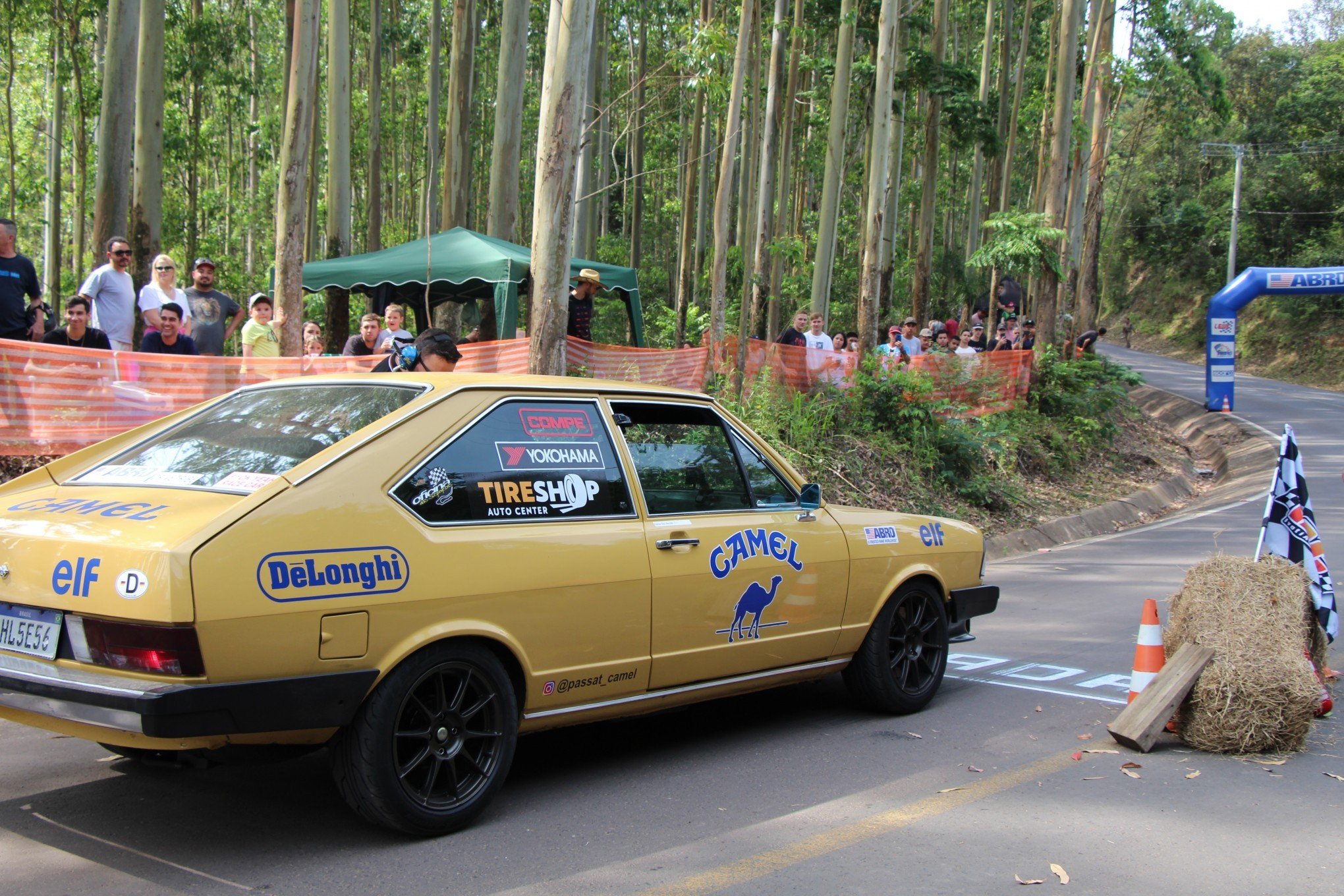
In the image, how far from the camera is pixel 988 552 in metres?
12.9

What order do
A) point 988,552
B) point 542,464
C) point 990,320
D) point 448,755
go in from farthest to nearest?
point 990,320, point 988,552, point 542,464, point 448,755

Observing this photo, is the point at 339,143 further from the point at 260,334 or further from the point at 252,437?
the point at 252,437

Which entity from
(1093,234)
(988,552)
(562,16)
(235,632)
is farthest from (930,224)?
(235,632)

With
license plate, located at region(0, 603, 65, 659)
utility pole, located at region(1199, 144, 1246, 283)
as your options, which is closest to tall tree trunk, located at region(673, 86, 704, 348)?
license plate, located at region(0, 603, 65, 659)

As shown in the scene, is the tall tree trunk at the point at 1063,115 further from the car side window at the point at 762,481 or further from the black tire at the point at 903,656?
the car side window at the point at 762,481

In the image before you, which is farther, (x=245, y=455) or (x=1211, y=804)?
(x=1211, y=804)

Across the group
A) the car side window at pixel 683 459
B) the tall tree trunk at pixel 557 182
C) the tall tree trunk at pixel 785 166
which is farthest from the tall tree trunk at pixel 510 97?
the car side window at pixel 683 459

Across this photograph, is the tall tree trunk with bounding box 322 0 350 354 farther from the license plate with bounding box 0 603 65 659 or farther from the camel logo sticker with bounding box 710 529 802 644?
the license plate with bounding box 0 603 65 659

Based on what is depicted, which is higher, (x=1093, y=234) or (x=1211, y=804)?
(x=1093, y=234)

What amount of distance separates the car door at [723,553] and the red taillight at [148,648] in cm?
194

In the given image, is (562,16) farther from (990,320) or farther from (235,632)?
(990,320)

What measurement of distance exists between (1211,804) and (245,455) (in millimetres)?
4256

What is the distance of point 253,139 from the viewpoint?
1730 inches

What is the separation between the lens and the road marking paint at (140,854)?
3684mm
